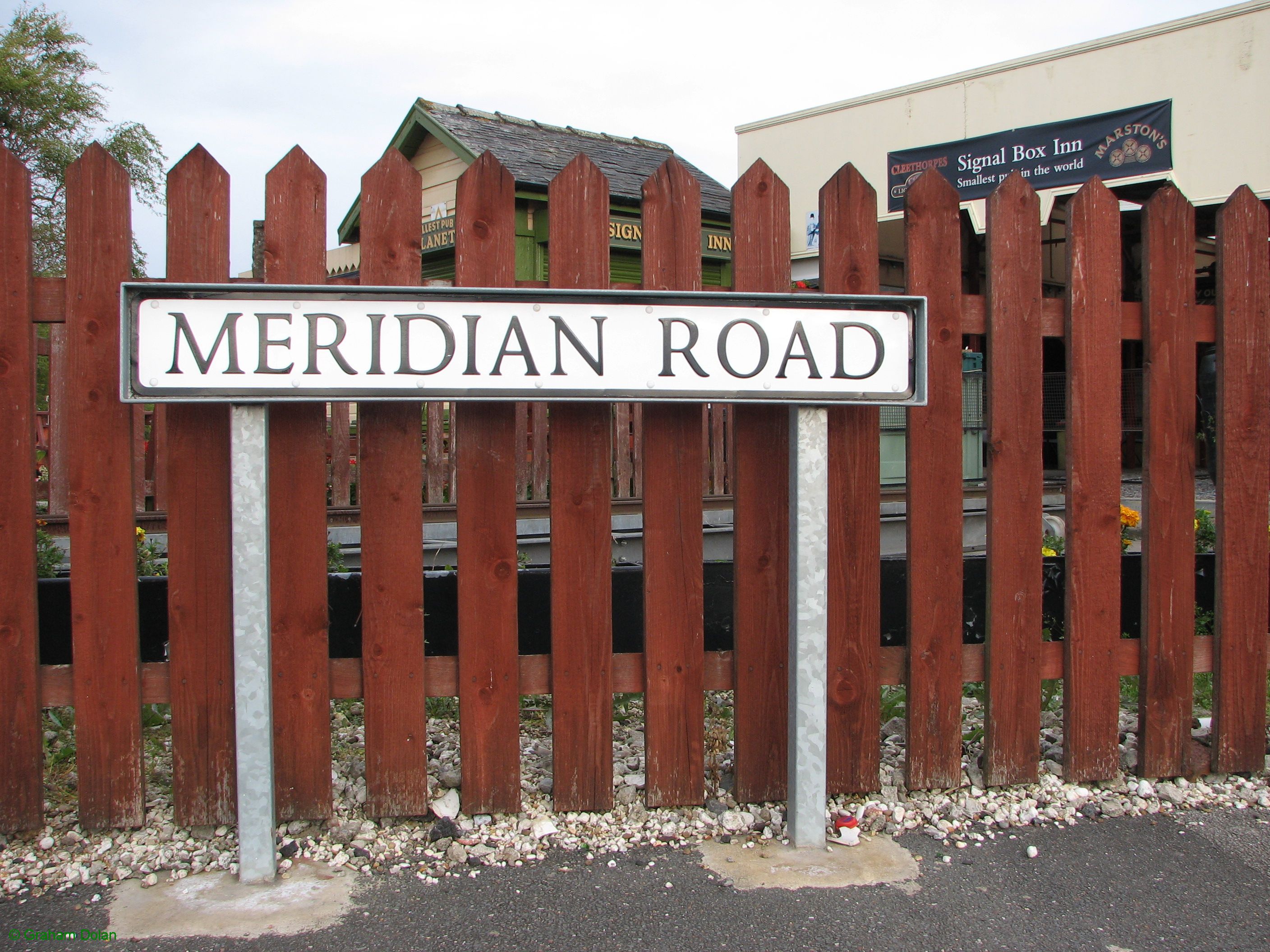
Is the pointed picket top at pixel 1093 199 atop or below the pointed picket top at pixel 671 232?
atop

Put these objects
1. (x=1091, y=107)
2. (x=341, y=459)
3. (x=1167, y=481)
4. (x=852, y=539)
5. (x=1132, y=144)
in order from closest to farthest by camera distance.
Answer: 1. (x=852, y=539)
2. (x=1167, y=481)
3. (x=341, y=459)
4. (x=1132, y=144)
5. (x=1091, y=107)

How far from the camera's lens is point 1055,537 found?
18.4 feet

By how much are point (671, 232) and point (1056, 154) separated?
1360cm

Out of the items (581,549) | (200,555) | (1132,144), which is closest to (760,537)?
(581,549)

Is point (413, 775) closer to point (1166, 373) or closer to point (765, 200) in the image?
point (765, 200)

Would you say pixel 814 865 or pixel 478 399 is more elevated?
pixel 478 399

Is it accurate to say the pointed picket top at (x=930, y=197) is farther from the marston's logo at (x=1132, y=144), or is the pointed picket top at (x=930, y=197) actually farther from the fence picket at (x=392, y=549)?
the marston's logo at (x=1132, y=144)

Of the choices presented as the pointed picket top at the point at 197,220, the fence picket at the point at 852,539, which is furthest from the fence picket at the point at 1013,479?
the pointed picket top at the point at 197,220

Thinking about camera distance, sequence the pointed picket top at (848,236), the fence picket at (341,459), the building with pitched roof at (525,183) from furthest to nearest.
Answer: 1. the building with pitched roof at (525,183)
2. the fence picket at (341,459)
3. the pointed picket top at (848,236)

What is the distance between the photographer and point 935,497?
2.50 m

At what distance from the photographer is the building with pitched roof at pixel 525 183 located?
12016 millimetres

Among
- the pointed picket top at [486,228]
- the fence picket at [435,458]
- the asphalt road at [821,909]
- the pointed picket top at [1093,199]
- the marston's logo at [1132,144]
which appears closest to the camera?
the asphalt road at [821,909]

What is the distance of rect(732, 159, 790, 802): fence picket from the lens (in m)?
2.42

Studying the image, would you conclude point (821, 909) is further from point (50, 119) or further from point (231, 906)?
point (50, 119)
